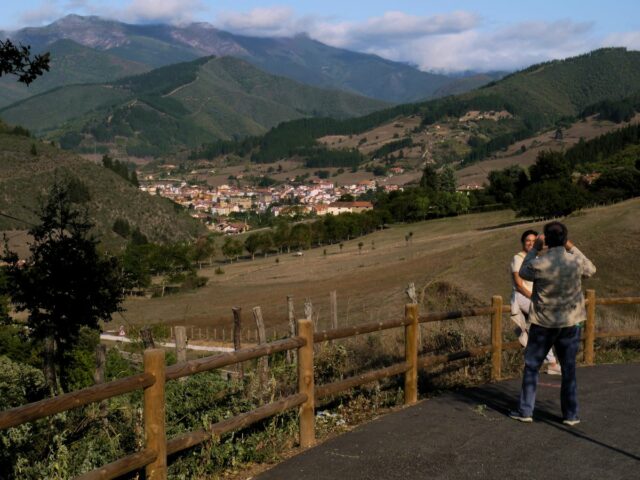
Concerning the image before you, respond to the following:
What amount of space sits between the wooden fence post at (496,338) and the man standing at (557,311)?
261 cm

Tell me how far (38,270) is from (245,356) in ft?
36.1

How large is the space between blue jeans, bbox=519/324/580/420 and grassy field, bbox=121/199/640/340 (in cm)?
910

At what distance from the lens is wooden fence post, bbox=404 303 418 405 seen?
928cm

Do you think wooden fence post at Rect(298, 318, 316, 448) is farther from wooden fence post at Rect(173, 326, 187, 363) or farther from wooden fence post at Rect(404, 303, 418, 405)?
wooden fence post at Rect(173, 326, 187, 363)

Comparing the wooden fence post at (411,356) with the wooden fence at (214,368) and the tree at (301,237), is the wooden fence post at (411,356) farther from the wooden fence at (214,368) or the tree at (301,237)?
the tree at (301,237)

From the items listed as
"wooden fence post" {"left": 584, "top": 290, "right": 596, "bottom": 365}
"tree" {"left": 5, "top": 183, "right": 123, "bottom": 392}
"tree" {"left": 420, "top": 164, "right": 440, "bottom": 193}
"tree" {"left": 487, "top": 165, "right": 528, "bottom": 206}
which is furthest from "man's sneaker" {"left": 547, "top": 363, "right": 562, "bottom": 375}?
"tree" {"left": 420, "top": 164, "right": 440, "bottom": 193}

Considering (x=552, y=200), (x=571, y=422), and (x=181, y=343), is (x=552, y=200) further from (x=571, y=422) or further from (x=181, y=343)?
(x=571, y=422)

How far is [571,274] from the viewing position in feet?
25.6

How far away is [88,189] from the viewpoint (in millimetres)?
122438

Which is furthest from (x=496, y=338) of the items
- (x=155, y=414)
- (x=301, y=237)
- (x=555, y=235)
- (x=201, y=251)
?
(x=301, y=237)

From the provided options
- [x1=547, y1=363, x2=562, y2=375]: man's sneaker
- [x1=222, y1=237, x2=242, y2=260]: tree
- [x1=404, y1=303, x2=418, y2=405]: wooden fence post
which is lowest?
[x1=222, y1=237, x2=242, y2=260]: tree

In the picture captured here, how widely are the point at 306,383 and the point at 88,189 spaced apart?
397 ft

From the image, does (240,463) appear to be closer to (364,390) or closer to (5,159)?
(364,390)

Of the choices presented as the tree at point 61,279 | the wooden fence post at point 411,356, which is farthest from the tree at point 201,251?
the wooden fence post at point 411,356
